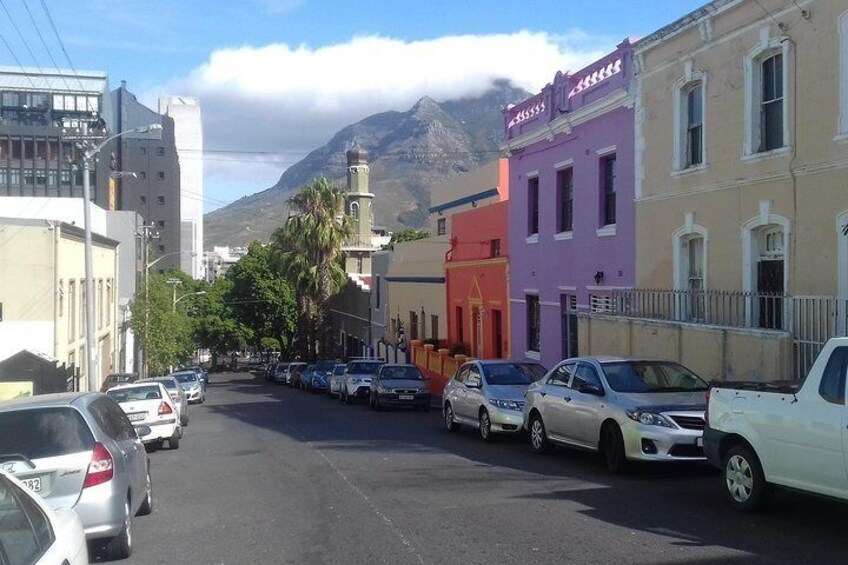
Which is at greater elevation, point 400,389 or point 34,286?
point 34,286

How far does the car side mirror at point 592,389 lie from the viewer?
1345 cm

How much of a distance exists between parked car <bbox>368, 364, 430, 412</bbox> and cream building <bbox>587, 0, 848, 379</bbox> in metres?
8.21

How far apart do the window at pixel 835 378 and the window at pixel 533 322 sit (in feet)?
63.5

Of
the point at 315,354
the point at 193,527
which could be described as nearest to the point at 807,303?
the point at 193,527

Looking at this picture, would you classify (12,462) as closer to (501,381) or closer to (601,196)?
(501,381)

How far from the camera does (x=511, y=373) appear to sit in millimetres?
19109

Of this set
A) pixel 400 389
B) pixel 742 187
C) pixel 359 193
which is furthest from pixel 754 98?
pixel 359 193

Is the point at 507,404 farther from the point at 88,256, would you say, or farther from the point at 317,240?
the point at 317,240

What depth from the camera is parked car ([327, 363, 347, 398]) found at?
37906 millimetres

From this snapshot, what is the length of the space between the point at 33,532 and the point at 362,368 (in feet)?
101

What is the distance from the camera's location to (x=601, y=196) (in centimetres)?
2409

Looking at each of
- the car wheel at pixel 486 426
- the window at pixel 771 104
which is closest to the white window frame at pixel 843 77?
the window at pixel 771 104

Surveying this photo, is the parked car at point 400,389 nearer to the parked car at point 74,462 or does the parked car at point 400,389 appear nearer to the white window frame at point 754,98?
the white window frame at point 754,98

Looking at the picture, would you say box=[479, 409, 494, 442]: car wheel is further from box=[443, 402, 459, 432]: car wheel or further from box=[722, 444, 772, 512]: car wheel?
box=[722, 444, 772, 512]: car wheel
